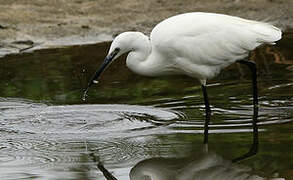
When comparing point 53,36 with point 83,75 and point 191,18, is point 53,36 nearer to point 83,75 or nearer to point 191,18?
point 83,75

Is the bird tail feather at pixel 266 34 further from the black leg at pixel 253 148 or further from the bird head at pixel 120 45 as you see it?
the bird head at pixel 120 45

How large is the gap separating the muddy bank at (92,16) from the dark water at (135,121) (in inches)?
40.4

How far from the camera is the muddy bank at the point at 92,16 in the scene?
12594 millimetres

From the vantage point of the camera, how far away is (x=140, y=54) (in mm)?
8398

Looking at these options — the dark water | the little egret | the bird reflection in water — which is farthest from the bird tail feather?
the bird reflection in water

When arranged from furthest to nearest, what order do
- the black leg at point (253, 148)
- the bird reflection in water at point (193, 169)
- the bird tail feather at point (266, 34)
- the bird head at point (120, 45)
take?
the bird tail feather at point (266, 34), the bird head at point (120, 45), the black leg at point (253, 148), the bird reflection in water at point (193, 169)

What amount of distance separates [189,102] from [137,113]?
2.13ft

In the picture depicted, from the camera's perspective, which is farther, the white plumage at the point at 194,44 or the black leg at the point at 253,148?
the white plumage at the point at 194,44

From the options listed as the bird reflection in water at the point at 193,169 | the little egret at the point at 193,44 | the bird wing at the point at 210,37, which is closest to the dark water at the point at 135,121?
the bird reflection in water at the point at 193,169

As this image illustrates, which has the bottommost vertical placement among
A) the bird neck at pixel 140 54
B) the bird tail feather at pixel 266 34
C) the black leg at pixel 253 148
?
the black leg at pixel 253 148

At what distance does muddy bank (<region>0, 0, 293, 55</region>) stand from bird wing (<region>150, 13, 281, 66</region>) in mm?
4137

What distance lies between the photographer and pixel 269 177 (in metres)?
6.44

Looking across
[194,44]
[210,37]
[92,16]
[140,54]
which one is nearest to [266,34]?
[210,37]

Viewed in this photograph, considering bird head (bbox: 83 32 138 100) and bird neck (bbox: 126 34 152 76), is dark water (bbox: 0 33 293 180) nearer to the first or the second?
bird neck (bbox: 126 34 152 76)
